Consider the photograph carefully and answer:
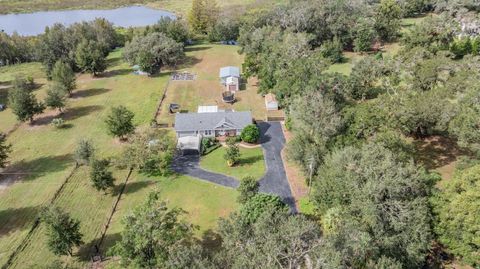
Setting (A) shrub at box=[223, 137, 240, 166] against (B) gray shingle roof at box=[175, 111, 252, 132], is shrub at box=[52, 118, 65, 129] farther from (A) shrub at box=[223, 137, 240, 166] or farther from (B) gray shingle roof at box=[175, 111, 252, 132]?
(A) shrub at box=[223, 137, 240, 166]

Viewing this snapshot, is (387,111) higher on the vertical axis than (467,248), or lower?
higher

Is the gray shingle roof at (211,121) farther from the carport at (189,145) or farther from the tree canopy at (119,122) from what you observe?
the tree canopy at (119,122)

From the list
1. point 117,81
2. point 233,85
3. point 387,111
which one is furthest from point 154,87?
point 387,111

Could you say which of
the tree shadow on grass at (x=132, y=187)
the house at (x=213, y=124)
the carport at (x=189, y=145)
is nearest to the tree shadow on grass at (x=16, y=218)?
the tree shadow on grass at (x=132, y=187)

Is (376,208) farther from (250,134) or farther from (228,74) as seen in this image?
(228,74)

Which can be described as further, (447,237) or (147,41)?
(147,41)

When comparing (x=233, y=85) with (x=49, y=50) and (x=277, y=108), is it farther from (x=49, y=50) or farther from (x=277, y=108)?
(x=49, y=50)

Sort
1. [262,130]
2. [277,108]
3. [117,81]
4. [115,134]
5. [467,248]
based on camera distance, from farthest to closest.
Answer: [117,81]
[277,108]
[262,130]
[115,134]
[467,248]
